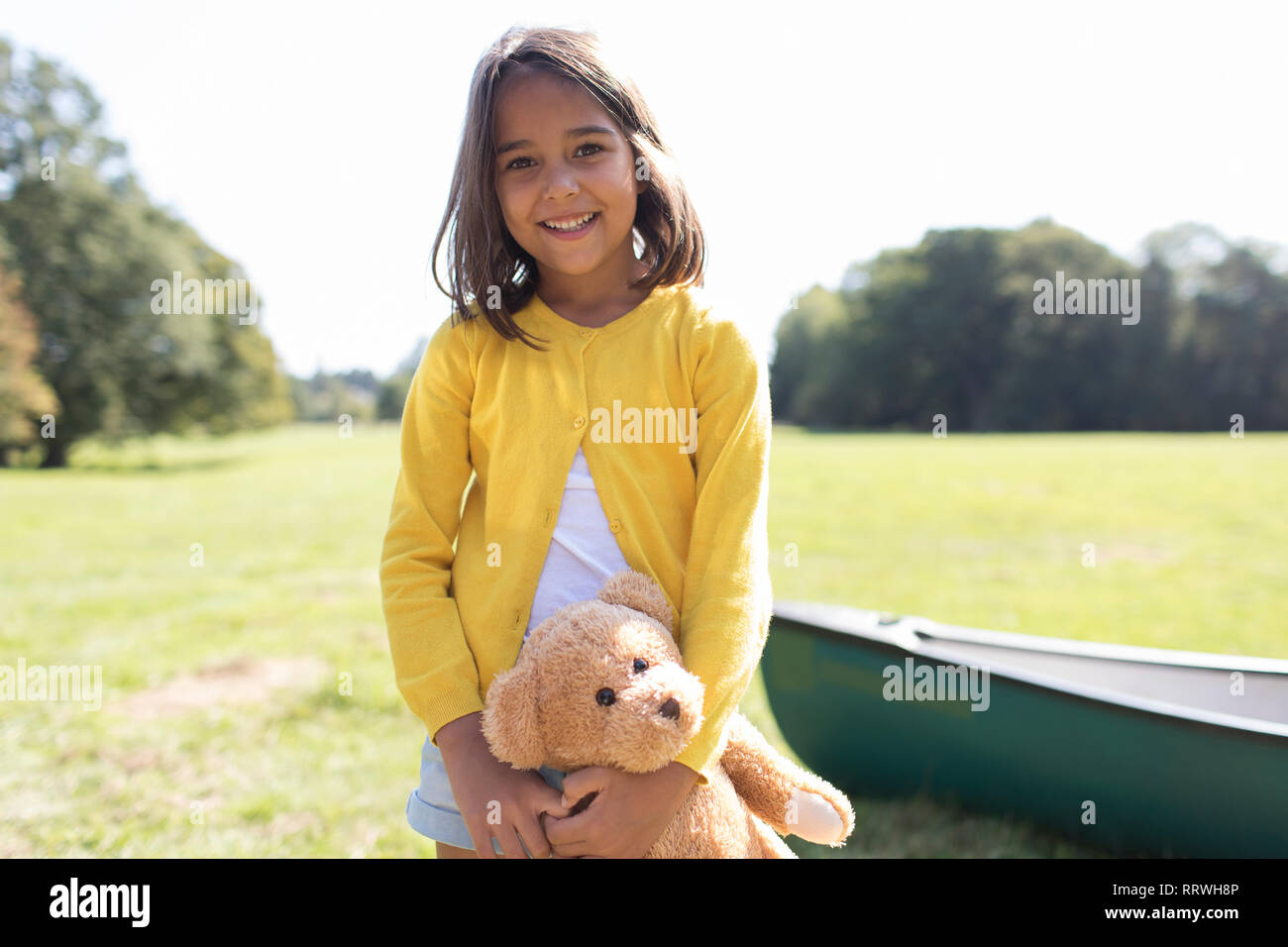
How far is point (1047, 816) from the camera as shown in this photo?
312 centimetres

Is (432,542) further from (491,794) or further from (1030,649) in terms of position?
(1030,649)

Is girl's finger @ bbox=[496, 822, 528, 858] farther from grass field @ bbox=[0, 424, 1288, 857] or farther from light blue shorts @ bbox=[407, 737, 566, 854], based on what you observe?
grass field @ bbox=[0, 424, 1288, 857]

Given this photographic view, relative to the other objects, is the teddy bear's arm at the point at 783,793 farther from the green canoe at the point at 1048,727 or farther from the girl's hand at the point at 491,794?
the green canoe at the point at 1048,727

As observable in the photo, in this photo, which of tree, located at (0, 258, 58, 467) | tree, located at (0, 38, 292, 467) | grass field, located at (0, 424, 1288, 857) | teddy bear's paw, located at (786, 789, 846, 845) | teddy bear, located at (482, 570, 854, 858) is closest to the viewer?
teddy bear, located at (482, 570, 854, 858)

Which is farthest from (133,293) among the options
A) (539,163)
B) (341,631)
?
(539,163)

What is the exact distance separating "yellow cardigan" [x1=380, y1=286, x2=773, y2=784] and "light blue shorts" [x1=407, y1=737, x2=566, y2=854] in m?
0.13

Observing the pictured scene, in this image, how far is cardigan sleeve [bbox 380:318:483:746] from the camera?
147cm

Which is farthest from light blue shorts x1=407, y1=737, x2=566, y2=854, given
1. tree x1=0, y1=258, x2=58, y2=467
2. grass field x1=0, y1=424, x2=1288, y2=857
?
tree x1=0, y1=258, x2=58, y2=467

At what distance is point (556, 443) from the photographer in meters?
1.55

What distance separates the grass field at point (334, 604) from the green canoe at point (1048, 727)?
20 centimetres

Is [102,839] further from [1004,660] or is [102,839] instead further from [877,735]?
[1004,660]

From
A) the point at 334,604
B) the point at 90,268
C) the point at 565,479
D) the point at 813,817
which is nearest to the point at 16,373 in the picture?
the point at 90,268

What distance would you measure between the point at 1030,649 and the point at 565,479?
3039mm

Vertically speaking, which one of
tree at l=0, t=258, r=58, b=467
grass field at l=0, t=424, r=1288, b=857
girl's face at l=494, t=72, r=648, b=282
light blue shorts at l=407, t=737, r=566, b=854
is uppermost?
tree at l=0, t=258, r=58, b=467
